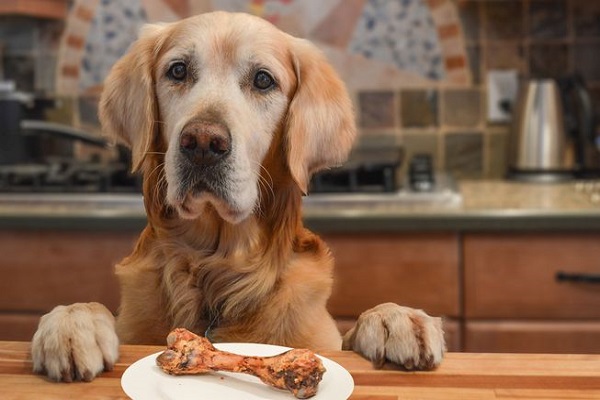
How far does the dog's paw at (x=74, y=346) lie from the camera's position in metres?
0.94

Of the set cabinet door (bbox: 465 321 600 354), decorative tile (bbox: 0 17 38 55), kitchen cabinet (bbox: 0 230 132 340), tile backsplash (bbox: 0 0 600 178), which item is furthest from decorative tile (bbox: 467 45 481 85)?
decorative tile (bbox: 0 17 38 55)

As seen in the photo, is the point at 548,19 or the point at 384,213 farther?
the point at 548,19

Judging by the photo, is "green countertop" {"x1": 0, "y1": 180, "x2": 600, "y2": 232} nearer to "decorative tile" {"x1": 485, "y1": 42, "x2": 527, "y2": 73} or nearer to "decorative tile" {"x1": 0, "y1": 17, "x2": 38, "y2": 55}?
"decorative tile" {"x1": 485, "y1": 42, "x2": 527, "y2": 73}

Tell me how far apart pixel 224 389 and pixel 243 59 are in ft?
1.93

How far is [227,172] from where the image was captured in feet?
3.95

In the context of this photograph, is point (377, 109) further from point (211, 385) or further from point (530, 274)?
point (211, 385)

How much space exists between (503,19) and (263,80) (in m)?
1.67

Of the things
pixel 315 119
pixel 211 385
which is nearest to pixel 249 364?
pixel 211 385

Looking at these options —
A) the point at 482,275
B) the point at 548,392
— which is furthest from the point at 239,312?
the point at 482,275

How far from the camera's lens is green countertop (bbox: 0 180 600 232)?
2.12 m

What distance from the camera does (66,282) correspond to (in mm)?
2271

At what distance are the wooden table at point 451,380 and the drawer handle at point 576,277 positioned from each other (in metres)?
1.20

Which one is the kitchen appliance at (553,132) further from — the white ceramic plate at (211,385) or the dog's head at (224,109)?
the white ceramic plate at (211,385)

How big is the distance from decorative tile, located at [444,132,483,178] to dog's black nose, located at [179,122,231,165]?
5.75ft
